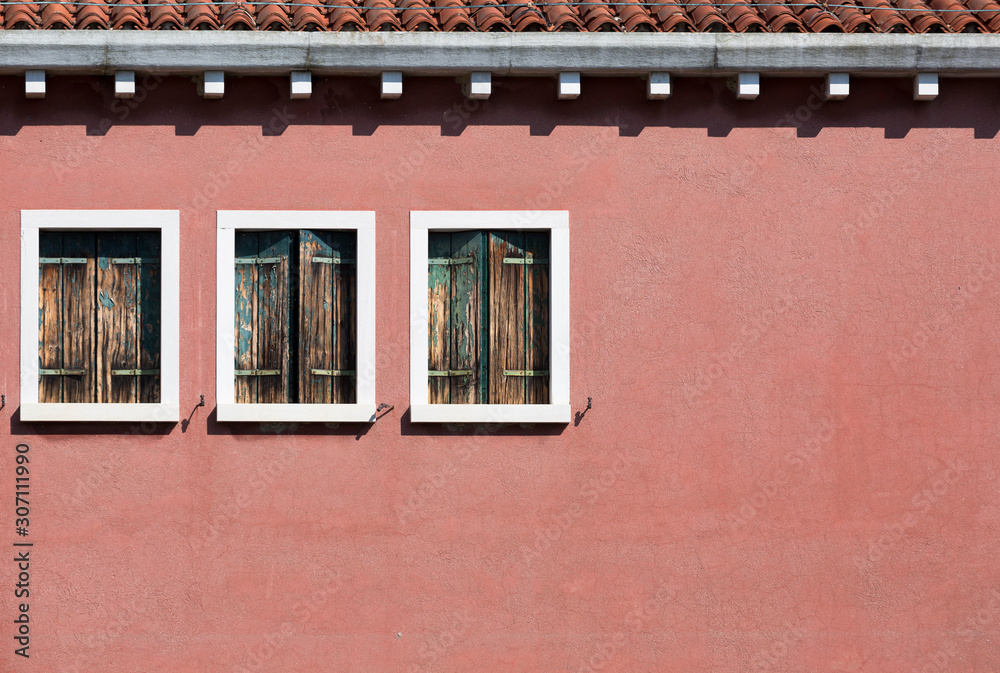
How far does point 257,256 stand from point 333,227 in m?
0.67

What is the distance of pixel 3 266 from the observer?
866 centimetres

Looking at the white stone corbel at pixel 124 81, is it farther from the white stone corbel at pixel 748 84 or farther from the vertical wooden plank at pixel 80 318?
the white stone corbel at pixel 748 84

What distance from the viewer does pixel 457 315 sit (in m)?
8.95

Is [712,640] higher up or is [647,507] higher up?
[647,507]

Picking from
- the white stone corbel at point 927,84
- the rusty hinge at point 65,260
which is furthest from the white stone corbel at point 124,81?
the white stone corbel at point 927,84

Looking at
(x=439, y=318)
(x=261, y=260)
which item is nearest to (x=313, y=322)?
(x=261, y=260)

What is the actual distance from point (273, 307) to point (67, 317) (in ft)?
5.33

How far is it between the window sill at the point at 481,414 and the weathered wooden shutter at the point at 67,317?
8.63ft

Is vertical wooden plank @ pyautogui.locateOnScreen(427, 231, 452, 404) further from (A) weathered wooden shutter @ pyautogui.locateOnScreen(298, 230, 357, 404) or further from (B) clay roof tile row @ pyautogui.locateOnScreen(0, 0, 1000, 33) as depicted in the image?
(B) clay roof tile row @ pyautogui.locateOnScreen(0, 0, 1000, 33)

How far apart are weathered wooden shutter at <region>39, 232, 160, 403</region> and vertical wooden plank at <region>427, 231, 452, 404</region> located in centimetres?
217

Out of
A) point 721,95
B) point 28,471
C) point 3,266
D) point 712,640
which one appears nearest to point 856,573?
point 712,640

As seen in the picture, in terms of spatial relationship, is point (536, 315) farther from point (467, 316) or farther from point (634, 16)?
point (634, 16)

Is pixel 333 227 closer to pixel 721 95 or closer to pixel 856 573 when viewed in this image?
pixel 721 95

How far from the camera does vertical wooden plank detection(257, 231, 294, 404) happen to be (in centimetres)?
885
